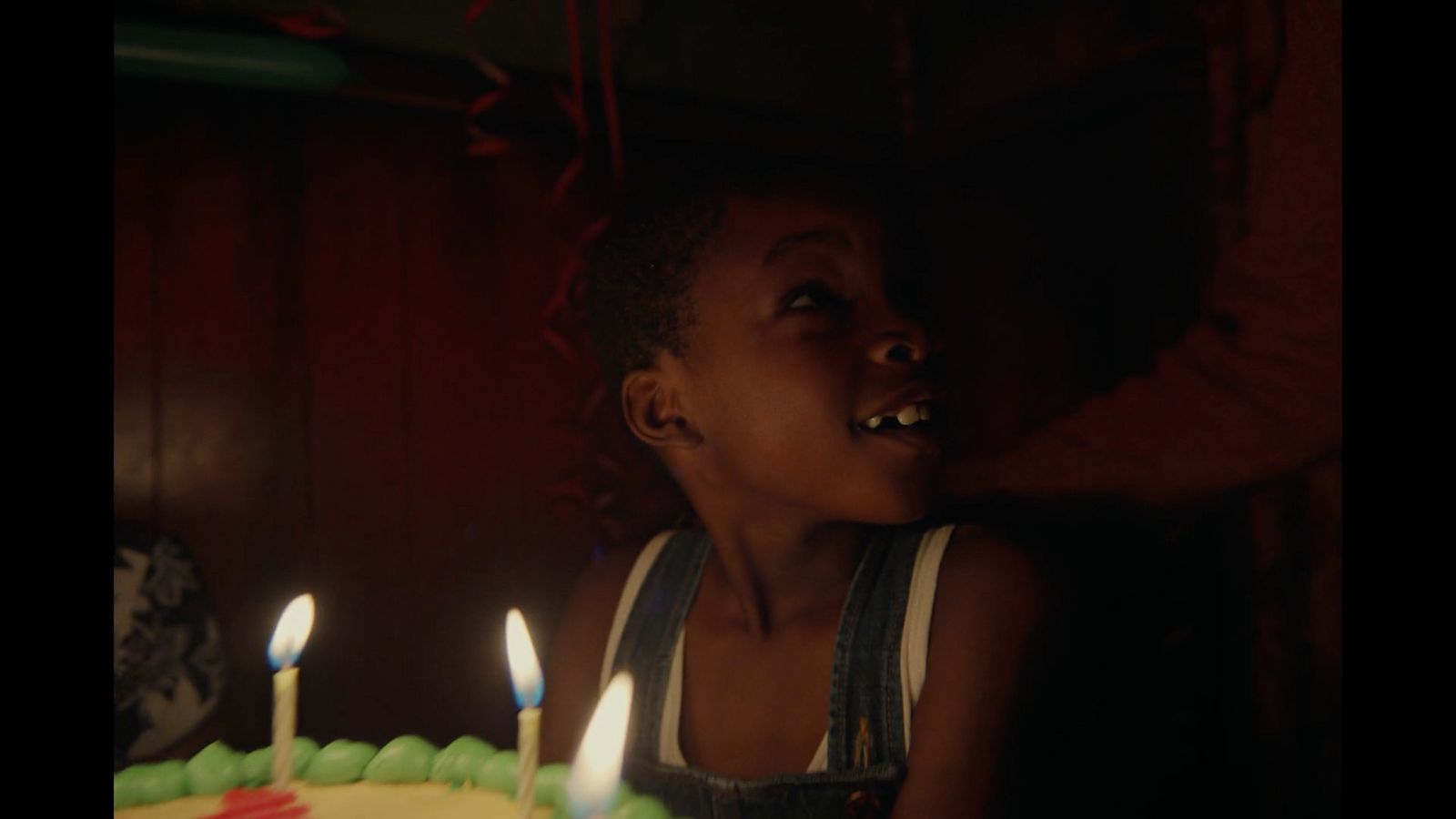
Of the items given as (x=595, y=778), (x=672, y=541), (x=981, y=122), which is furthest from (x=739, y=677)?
(x=981, y=122)

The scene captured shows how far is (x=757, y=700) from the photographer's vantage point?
86cm

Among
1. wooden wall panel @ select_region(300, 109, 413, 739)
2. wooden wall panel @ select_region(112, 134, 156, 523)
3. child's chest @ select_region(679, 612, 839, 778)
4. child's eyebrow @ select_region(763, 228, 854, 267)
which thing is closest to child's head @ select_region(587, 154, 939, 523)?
child's eyebrow @ select_region(763, 228, 854, 267)

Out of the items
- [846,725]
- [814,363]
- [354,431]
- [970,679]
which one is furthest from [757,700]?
[354,431]

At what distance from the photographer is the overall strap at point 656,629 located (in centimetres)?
91

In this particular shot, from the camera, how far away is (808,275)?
809 mm

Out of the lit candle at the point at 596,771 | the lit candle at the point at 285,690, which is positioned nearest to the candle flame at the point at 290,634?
the lit candle at the point at 285,690

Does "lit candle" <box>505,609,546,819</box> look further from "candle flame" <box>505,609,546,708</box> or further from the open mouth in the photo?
the open mouth

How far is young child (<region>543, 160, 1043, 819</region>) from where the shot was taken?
29.9 inches

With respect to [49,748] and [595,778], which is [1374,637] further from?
[49,748]

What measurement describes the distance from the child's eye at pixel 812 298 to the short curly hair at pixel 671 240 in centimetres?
8

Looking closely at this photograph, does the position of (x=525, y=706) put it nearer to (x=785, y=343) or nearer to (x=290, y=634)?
(x=290, y=634)

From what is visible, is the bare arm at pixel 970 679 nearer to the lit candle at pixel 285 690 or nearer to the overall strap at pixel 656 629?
the overall strap at pixel 656 629

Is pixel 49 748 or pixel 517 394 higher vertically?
pixel 517 394

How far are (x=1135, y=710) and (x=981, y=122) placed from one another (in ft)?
2.39
